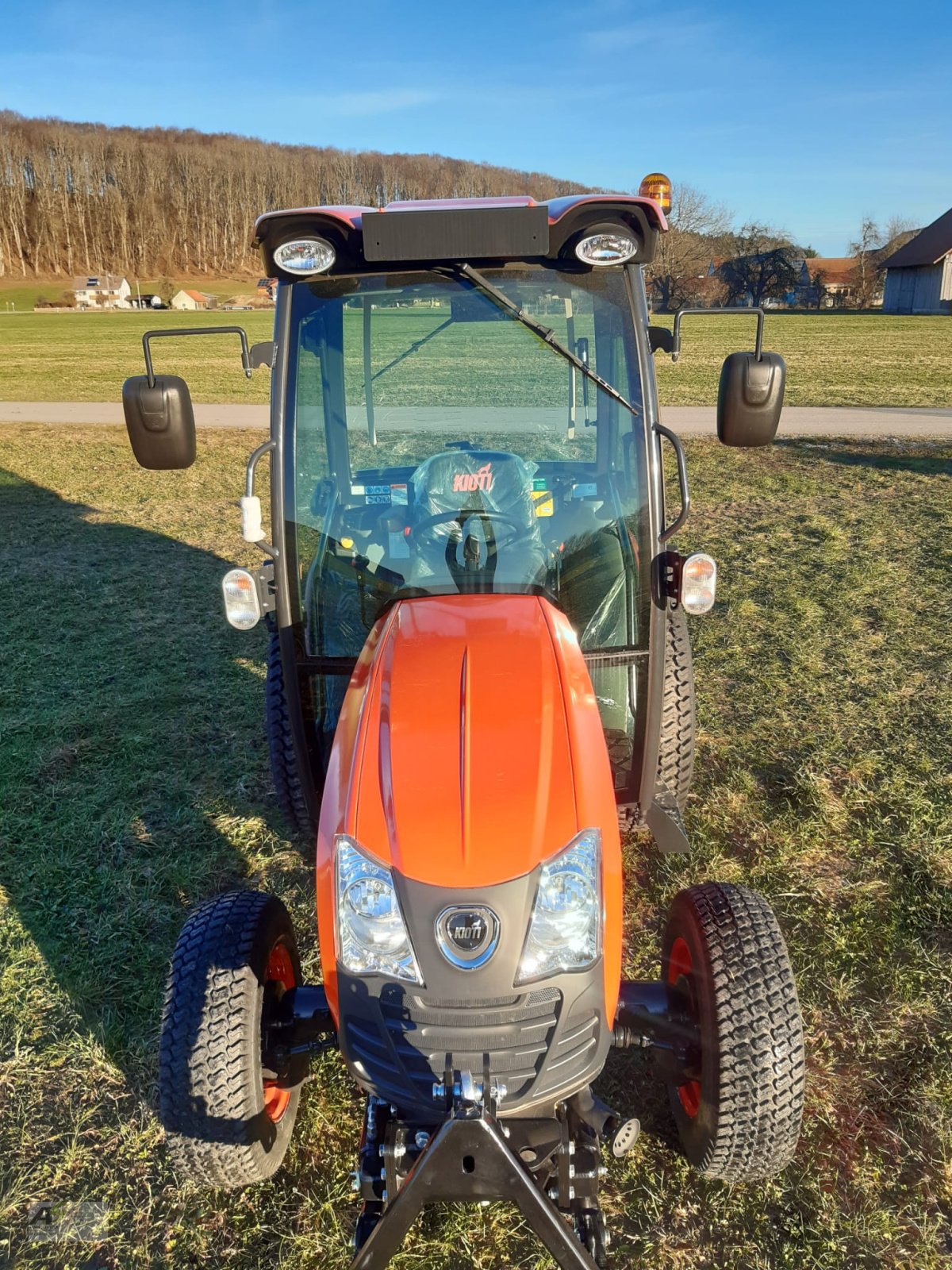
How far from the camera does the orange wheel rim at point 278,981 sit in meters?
2.19

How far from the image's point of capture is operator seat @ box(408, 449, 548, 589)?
2.49 m

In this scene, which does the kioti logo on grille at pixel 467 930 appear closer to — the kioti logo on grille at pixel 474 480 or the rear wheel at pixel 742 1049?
the rear wheel at pixel 742 1049

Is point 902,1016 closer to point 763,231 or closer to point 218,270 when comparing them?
point 763,231

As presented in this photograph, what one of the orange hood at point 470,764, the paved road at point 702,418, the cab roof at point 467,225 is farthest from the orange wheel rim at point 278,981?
the paved road at point 702,418

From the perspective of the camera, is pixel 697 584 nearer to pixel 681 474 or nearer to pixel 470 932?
pixel 681 474

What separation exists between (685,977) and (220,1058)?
1.10 meters

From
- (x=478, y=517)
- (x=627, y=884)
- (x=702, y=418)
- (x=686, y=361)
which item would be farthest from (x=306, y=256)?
(x=686, y=361)

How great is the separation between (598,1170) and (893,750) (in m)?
2.80

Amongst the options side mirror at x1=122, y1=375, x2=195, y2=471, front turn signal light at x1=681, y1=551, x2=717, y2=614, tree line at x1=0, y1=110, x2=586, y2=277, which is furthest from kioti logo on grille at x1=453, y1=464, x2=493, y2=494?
tree line at x1=0, y1=110, x2=586, y2=277

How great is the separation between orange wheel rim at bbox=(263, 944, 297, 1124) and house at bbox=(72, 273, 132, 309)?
77801 mm

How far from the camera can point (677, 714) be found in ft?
10.6

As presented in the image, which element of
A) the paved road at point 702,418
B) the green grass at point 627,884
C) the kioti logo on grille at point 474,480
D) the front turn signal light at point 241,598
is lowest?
the green grass at point 627,884

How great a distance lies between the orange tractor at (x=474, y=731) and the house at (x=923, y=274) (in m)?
52.4

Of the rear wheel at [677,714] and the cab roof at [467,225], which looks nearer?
the cab roof at [467,225]
